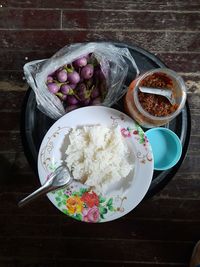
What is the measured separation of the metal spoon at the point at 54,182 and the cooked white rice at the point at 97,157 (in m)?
0.02

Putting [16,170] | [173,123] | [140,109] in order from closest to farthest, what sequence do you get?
1. [140,109]
2. [173,123]
3. [16,170]

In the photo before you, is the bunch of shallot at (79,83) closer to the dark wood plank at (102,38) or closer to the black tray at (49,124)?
the black tray at (49,124)

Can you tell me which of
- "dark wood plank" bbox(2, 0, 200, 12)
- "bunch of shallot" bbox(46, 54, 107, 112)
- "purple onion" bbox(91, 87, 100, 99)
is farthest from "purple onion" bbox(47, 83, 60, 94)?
"dark wood plank" bbox(2, 0, 200, 12)

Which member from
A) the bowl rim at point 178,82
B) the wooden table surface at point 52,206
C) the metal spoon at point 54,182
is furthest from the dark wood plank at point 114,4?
the metal spoon at point 54,182

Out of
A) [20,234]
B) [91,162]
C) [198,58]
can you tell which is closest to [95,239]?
[20,234]

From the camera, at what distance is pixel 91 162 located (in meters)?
1.00

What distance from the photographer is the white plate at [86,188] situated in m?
1.02

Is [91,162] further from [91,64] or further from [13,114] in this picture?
[13,114]

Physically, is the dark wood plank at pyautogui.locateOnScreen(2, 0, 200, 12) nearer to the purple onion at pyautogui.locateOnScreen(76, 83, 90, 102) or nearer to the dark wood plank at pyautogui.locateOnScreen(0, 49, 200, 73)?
the dark wood plank at pyautogui.locateOnScreen(0, 49, 200, 73)

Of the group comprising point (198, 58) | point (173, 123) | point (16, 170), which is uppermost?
point (198, 58)

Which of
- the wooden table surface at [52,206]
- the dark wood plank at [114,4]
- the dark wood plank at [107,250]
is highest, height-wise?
the dark wood plank at [114,4]

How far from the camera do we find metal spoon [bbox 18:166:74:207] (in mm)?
948

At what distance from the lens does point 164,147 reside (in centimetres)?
109

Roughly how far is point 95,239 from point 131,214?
0.51 ft
